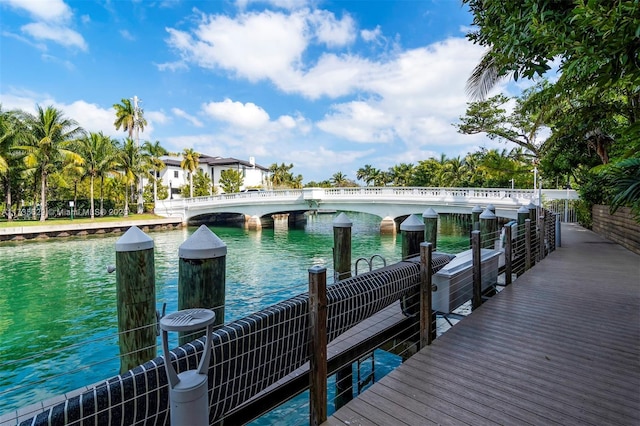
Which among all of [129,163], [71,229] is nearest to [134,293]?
[71,229]

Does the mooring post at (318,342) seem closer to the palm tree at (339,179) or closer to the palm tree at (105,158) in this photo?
the palm tree at (105,158)

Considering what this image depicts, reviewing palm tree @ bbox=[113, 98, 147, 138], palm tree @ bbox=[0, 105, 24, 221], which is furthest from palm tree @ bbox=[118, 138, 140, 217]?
palm tree @ bbox=[0, 105, 24, 221]

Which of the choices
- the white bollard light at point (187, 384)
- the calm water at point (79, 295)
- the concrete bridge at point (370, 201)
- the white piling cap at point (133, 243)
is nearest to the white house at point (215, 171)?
the concrete bridge at point (370, 201)

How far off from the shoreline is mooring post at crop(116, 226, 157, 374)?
1904 centimetres

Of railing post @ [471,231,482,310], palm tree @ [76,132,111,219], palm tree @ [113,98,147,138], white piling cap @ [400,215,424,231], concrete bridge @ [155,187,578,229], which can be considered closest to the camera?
railing post @ [471,231,482,310]

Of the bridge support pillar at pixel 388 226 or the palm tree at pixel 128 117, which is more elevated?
the palm tree at pixel 128 117

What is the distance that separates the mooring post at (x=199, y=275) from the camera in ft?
8.43

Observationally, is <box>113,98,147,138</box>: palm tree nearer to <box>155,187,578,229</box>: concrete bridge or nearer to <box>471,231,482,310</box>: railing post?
<box>155,187,578,229</box>: concrete bridge

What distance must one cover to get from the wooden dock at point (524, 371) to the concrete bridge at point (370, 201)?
1484 cm

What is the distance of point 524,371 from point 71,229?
2394 centimetres

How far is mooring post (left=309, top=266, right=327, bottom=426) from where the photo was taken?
2.24 metres

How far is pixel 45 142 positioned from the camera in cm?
2148

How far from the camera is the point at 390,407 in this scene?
2529 millimetres

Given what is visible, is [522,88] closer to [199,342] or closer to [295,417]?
[295,417]
